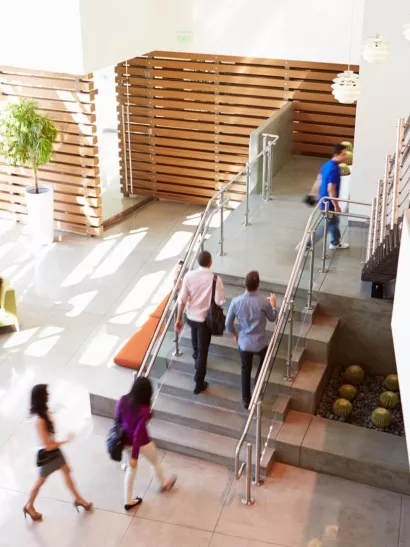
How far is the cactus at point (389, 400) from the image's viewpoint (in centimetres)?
935

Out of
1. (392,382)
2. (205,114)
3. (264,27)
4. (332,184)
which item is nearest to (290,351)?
(392,382)

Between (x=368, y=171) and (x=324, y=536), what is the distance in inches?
224

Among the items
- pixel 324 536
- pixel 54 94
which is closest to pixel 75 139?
pixel 54 94

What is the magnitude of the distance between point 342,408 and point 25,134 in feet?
21.7

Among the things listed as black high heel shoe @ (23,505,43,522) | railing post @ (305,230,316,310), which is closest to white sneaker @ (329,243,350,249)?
railing post @ (305,230,316,310)

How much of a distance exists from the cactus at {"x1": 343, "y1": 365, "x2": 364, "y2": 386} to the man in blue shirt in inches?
69.6

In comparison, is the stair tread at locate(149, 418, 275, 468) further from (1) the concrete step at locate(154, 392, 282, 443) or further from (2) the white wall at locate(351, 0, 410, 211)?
(2) the white wall at locate(351, 0, 410, 211)

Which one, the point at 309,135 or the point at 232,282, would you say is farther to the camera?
the point at 309,135

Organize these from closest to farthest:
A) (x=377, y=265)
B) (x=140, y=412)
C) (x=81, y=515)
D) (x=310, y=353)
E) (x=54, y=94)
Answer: (x=140, y=412), (x=81, y=515), (x=377, y=265), (x=310, y=353), (x=54, y=94)

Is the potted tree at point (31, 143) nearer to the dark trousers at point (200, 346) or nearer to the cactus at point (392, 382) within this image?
the dark trousers at point (200, 346)

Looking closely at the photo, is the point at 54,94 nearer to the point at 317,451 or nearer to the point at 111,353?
the point at 111,353

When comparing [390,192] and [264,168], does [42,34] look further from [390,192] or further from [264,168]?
[390,192]

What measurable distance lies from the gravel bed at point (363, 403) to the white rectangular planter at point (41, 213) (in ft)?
18.9

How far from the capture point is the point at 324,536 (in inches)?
298
